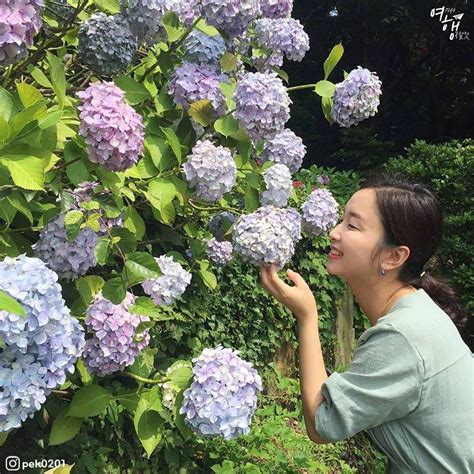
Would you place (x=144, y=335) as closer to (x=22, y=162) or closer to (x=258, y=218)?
(x=258, y=218)

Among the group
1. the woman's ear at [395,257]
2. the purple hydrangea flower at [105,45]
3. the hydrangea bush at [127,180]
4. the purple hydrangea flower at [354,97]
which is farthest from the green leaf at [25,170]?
the purple hydrangea flower at [354,97]

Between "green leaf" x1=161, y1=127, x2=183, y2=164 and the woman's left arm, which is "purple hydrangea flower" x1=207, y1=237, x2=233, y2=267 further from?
"green leaf" x1=161, y1=127, x2=183, y2=164

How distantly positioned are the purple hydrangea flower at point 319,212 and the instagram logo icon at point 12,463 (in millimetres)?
1223

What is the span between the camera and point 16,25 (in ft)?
3.49

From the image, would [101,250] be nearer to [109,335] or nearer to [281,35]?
[109,335]

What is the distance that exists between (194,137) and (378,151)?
925 centimetres

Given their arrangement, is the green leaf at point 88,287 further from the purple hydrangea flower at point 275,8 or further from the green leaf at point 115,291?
the purple hydrangea flower at point 275,8

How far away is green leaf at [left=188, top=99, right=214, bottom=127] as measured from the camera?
1.61 meters

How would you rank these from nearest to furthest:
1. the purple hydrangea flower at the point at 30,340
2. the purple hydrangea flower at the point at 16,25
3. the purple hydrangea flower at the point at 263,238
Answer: the purple hydrangea flower at the point at 30,340
the purple hydrangea flower at the point at 16,25
the purple hydrangea flower at the point at 263,238

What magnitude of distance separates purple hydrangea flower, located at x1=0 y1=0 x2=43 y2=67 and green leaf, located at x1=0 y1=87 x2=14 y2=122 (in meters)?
0.09

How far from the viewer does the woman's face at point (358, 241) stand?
1.78m

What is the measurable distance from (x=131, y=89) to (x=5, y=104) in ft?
1.43

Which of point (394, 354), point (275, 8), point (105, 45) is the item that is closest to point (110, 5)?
point (105, 45)

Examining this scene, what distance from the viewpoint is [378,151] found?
10.6 m
